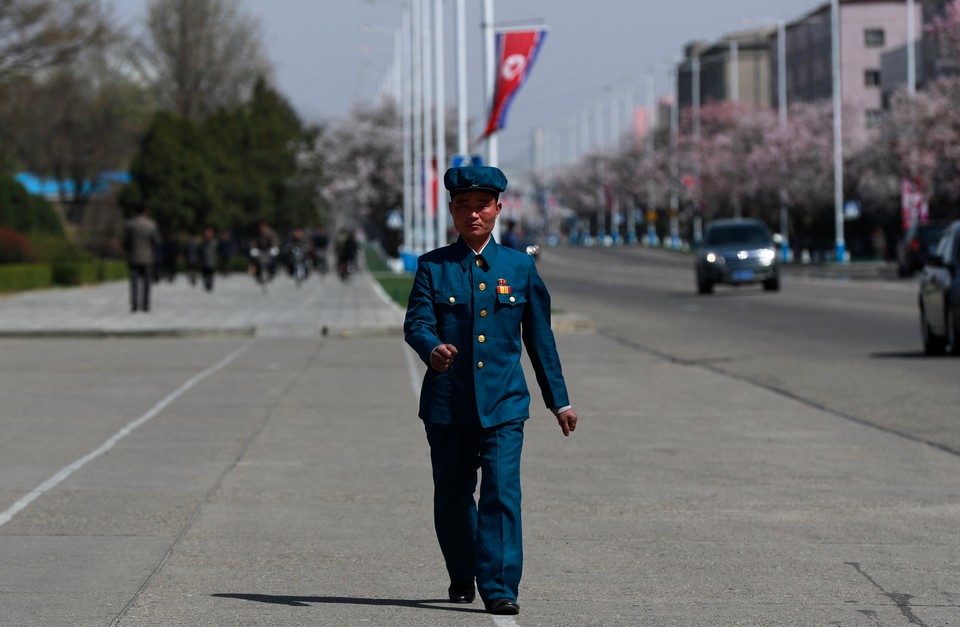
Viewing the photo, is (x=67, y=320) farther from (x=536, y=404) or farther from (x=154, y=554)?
(x=154, y=554)

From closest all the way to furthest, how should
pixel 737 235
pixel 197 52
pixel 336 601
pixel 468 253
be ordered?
pixel 468 253 < pixel 336 601 < pixel 737 235 < pixel 197 52

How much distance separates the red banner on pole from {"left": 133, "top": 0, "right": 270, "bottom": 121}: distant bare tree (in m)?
64.2

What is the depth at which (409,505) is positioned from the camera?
33.9 feet

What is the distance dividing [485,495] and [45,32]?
44.3 meters

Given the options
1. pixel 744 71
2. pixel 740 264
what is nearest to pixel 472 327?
pixel 740 264

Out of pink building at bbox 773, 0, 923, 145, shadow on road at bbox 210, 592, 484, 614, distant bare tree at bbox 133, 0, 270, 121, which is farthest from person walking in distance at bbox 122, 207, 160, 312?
pink building at bbox 773, 0, 923, 145

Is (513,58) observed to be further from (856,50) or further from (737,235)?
(856,50)

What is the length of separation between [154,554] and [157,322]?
22422mm

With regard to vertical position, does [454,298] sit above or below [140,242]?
below

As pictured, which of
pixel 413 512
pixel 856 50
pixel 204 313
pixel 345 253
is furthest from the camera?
pixel 856 50

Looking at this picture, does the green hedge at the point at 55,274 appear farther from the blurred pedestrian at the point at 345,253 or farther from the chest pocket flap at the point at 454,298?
the chest pocket flap at the point at 454,298

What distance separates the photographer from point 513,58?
31.0 metres

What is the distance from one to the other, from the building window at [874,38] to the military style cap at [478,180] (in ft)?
381

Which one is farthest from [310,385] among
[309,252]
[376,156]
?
[376,156]
